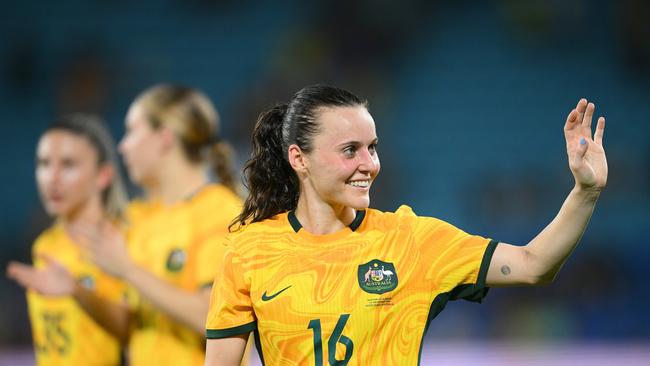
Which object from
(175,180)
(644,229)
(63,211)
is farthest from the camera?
(644,229)

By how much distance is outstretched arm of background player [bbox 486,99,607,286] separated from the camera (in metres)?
2.45

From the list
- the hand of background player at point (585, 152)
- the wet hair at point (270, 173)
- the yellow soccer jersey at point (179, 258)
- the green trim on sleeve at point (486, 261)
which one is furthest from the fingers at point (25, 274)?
the hand of background player at point (585, 152)

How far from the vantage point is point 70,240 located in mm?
4562

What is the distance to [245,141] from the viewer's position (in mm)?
10898

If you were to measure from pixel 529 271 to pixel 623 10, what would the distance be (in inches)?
378

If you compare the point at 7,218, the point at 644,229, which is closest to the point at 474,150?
the point at 644,229

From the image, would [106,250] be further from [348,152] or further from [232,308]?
[348,152]

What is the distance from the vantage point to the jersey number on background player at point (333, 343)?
261 cm

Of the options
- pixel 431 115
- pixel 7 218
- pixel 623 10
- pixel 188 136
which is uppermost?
pixel 623 10

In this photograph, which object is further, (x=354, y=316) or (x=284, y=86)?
(x=284, y=86)

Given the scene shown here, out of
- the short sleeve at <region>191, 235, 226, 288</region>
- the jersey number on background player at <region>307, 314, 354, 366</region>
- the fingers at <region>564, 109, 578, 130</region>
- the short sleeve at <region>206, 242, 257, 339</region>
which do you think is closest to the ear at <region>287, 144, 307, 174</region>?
the short sleeve at <region>206, 242, 257, 339</region>

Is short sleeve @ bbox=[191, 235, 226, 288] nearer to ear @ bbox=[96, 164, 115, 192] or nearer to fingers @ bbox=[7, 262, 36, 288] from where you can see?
fingers @ bbox=[7, 262, 36, 288]

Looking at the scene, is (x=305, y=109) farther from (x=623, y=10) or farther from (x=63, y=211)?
(x=623, y=10)

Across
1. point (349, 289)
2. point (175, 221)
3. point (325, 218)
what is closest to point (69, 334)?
point (175, 221)
